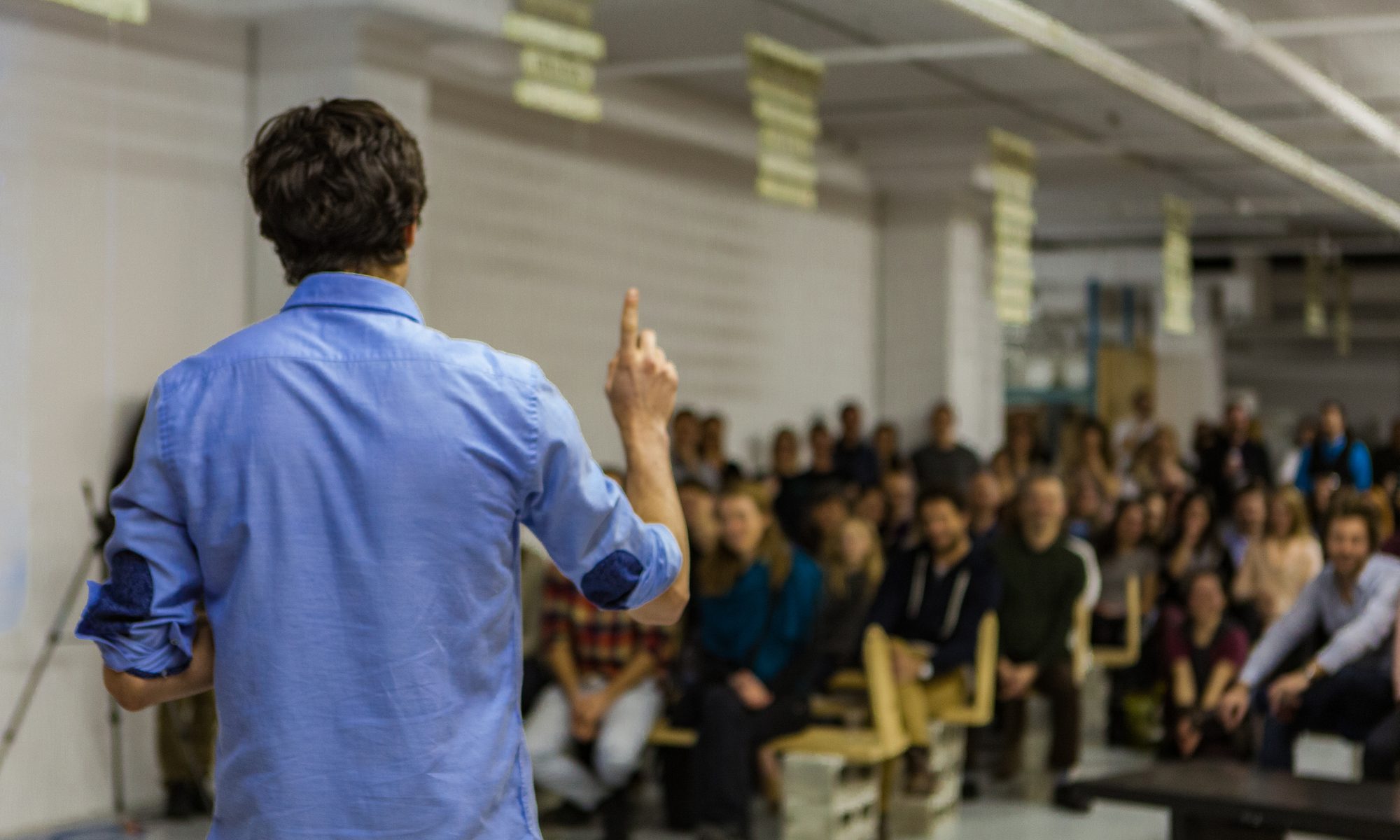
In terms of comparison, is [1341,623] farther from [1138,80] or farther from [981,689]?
[1138,80]

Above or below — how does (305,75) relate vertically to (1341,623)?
above

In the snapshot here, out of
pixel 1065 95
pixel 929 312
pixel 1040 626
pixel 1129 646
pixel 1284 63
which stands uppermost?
pixel 1065 95

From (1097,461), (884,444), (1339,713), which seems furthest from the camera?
(884,444)

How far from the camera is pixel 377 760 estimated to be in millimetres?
1332

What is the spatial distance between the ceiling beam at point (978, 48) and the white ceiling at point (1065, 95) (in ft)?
0.20

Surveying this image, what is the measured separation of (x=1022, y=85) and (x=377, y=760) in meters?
8.39

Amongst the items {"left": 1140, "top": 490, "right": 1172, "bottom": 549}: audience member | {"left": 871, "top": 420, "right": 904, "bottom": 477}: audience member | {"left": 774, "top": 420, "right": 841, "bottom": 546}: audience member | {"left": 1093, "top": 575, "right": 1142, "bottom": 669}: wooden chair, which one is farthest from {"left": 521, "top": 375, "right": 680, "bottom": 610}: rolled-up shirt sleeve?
{"left": 871, "top": 420, "right": 904, "bottom": 477}: audience member

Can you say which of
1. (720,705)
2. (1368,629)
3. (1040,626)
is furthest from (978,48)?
(720,705)

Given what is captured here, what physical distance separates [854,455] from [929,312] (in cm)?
164

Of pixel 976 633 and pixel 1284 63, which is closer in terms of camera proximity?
pixel 976 633

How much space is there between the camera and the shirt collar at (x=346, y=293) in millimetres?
1400

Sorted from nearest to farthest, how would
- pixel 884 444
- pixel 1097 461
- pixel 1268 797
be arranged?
pixel 1268 797
pixel 1097 461
pixel 884 444

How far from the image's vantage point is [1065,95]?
30.9 feet

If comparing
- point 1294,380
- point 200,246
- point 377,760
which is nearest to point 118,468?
point 200,246
